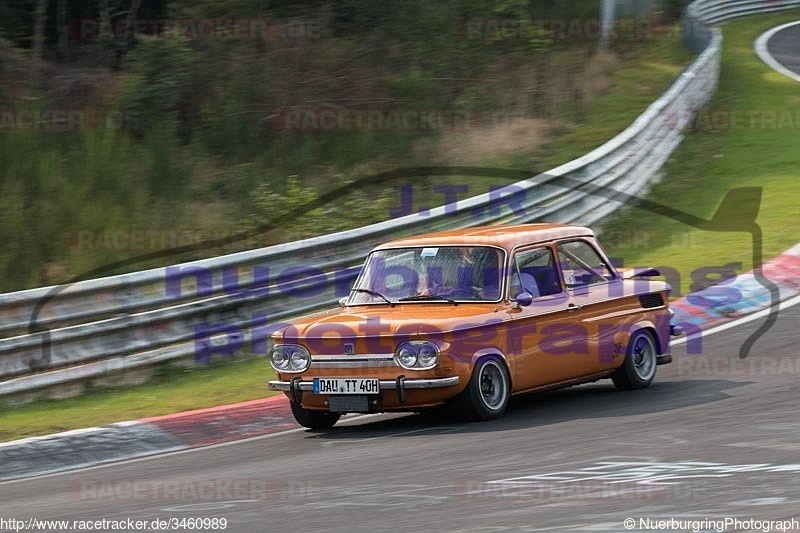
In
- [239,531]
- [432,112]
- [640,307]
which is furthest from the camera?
[432,112]

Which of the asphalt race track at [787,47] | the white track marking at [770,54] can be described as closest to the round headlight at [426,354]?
the white track marking at [770,54]

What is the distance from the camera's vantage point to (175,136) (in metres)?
21.8

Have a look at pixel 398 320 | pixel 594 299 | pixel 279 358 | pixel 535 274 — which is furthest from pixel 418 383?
pixel 594 299

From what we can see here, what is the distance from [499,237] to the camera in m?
10.2

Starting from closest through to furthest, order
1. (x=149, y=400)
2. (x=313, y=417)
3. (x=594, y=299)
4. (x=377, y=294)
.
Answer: (x=313, y=417), (x=377, y=294), (x=594, y=299), (x=149, y=400)

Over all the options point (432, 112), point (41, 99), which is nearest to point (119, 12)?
point (41, 99)

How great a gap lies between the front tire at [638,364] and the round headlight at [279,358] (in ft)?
9.67

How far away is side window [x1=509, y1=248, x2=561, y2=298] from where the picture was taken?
10031mm

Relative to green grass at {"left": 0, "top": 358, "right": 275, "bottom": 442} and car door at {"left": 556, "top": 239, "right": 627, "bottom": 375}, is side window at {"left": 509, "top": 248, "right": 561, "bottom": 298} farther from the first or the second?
green grass at {"left": 0, "top": 358, "right": 275, "bottom": 442}

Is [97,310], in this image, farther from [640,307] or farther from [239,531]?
[239,531]

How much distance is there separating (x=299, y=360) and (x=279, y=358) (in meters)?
0.20

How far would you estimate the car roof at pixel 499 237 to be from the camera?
→ 10172 millimetres

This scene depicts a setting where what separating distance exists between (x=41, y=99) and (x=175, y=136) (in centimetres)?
263

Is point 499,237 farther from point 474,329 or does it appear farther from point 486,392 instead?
point 486,392
